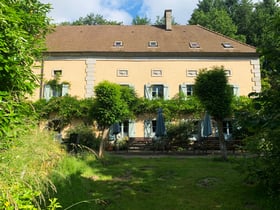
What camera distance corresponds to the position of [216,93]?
38.1ft

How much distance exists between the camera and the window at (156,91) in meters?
19.4

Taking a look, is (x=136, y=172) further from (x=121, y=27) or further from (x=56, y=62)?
(x=121, y=27)

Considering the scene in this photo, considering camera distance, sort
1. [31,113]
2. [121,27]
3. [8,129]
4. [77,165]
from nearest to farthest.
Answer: [8,129] → [31,113] → [77,165] → [121,27]

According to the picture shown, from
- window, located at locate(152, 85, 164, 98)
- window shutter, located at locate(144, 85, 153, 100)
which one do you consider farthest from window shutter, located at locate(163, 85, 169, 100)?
window shutter, located at locate(144, 85, 153, 100)

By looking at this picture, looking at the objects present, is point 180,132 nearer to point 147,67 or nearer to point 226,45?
point 147,67

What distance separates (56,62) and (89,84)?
2.89m

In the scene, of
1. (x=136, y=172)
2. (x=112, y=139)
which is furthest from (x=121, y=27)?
(x=136, y=172)

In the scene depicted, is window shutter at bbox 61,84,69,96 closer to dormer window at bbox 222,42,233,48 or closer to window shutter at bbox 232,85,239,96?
window shutter at bbox 232,85,239,96

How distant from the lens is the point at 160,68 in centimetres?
1994

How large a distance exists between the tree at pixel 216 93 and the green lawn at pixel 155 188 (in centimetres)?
304

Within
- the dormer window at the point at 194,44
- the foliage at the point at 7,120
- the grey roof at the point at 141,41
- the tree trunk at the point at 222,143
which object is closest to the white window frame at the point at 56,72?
the grey roof at the point at 141,41

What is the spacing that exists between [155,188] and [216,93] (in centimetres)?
610

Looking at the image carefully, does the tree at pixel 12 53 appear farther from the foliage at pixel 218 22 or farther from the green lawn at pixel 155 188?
the foliage at pixel 218 22

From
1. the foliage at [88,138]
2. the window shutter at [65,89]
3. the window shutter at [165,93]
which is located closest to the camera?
the foliage at [88,138]
